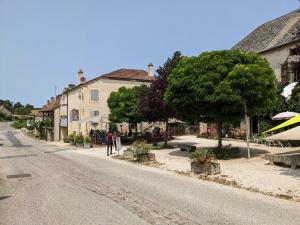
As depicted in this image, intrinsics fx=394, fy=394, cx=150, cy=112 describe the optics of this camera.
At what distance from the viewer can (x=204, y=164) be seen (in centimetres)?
1566

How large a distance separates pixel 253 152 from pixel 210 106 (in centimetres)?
434

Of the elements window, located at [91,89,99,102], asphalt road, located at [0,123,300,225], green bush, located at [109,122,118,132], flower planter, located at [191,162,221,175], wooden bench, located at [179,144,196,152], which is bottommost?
asphalt road, located at [0,123,300,225]

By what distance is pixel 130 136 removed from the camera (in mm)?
40656

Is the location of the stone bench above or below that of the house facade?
below

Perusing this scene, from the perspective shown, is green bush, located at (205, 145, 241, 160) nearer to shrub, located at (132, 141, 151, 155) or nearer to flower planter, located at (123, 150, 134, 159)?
shrub, located at (132, 141, 151, 155)

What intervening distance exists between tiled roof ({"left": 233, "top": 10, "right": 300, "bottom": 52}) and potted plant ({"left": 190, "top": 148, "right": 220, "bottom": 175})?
1657cm

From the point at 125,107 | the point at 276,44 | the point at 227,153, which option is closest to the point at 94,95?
the point at 125,107

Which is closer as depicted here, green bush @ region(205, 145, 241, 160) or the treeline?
green bush @ region(205, 145, 241, 160)

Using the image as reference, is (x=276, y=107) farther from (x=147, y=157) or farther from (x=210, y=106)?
(x=147, y=157)

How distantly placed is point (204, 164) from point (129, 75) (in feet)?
121

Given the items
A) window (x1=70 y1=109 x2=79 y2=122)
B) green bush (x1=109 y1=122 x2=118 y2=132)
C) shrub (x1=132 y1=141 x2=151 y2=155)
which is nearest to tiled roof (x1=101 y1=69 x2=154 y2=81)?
window (x1=70 y1=109 x2=79 y2=122)

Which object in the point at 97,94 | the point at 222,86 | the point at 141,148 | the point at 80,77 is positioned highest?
the point at 80,77

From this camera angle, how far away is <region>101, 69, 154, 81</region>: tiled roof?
4976 centimetres

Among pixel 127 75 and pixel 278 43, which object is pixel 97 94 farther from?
pixel 278 43
